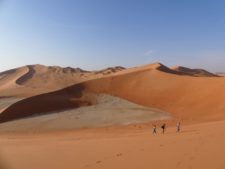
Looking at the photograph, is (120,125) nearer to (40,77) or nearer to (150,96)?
(150,96)

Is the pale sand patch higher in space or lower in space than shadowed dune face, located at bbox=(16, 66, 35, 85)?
lower

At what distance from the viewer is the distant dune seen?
30.8 meters

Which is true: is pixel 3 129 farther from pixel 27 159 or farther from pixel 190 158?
pixel 190 158

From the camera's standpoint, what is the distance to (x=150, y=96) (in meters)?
37.4

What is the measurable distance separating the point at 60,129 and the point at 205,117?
485 inches

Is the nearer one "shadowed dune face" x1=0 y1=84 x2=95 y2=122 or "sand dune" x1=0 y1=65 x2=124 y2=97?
"shadowed dune face" x1=0 y1=84 x2=95 y2=122

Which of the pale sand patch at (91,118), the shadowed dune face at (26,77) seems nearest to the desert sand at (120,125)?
the pale sand patch at (91,118)

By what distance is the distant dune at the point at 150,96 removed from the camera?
3081 centimetres

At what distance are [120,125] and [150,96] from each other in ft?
41.0

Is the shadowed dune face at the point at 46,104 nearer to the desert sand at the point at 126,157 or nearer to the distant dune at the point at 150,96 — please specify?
the distant dune at the point at 150,96

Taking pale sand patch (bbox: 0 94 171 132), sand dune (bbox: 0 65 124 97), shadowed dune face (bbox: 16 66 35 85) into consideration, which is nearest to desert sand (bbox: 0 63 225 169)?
pale sand patch (bbox: 0 94 171 132)

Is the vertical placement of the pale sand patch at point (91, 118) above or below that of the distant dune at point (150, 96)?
below

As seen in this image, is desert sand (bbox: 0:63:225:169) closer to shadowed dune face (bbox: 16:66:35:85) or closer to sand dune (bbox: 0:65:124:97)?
sand dune (bbox: 0:65:124:97)

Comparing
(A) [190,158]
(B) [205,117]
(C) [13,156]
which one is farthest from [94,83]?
(A) [190,158]
